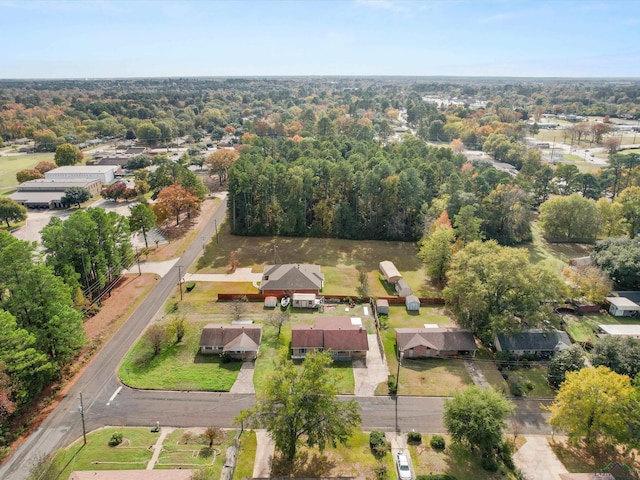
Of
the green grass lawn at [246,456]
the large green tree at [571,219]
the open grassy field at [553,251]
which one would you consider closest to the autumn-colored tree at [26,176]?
the green grass lawn at [246,456]

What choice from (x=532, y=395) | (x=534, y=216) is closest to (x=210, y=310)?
(x=532, y=395)

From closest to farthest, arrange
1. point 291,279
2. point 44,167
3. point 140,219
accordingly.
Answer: point 291,279 → point 140,219 → point 44,167

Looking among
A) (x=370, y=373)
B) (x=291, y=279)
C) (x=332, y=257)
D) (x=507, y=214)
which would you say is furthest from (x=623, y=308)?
(x=291, y=279)

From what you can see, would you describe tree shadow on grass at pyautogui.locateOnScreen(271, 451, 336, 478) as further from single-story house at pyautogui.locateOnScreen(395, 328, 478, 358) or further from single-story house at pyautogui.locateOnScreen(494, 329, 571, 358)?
single-story house at pyautogui.locateOnScreen(494, 329, 571, 358)

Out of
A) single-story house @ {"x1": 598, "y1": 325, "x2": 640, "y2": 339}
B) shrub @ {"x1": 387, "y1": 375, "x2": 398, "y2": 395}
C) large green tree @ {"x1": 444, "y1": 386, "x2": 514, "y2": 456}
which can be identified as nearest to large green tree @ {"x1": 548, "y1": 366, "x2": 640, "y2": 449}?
large green tree @ {"x1": 444, "y1": 386, "x2": 514, "y2": 456}

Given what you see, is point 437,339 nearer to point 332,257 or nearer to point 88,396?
point 332,257

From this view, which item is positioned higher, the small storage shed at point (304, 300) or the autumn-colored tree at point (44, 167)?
the autumn-colored tree at point (44, 167)

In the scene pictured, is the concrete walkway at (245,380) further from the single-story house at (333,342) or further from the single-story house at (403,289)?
the single-story house at (403,289)
